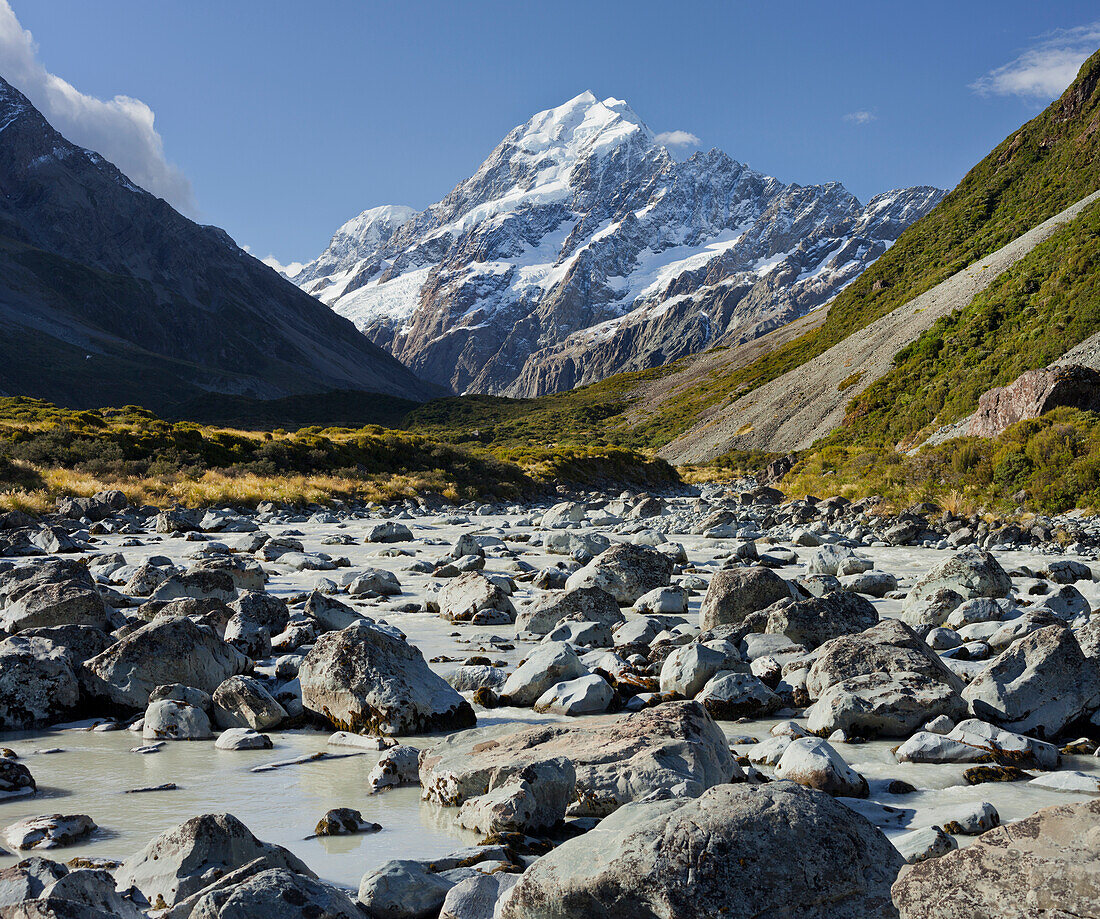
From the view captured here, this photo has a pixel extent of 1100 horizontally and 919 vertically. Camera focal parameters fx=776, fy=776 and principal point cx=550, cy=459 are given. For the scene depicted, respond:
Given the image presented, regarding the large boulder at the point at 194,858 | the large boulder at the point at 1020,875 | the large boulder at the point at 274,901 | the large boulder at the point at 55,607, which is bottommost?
the large boulder at the point at 55,607

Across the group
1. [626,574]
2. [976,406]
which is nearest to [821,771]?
[626,574]

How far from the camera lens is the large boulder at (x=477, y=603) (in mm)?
10234

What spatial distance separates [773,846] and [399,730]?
12.3 ft

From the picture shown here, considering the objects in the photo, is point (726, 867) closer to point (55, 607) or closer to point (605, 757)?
point (605, 757)

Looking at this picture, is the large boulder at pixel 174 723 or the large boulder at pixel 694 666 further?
the large boulder at pixel 694 666

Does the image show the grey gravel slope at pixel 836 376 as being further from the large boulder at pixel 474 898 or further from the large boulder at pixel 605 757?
the large boulder at pixel 474 898

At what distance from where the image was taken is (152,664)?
6.57 meters

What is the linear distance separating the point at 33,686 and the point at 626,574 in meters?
7.61

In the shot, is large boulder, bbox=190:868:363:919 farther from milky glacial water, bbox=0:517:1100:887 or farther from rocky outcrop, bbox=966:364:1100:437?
rocky outcrop, bbox=966:364:1100:437

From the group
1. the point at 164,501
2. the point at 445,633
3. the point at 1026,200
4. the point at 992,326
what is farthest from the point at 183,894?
the point at 1026,200

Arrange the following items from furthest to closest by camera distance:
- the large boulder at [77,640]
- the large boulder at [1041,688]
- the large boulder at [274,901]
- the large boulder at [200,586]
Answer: the large boulder at [200,586] < the large boulder at [77,640] < the large boulder at [1041,688] < the large boulder at [274,901]

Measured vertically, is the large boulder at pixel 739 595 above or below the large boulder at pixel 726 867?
below

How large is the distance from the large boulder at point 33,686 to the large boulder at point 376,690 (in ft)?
6.53

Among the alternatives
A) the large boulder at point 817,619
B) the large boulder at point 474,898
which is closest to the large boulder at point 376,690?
the large boulder at point 474,898
